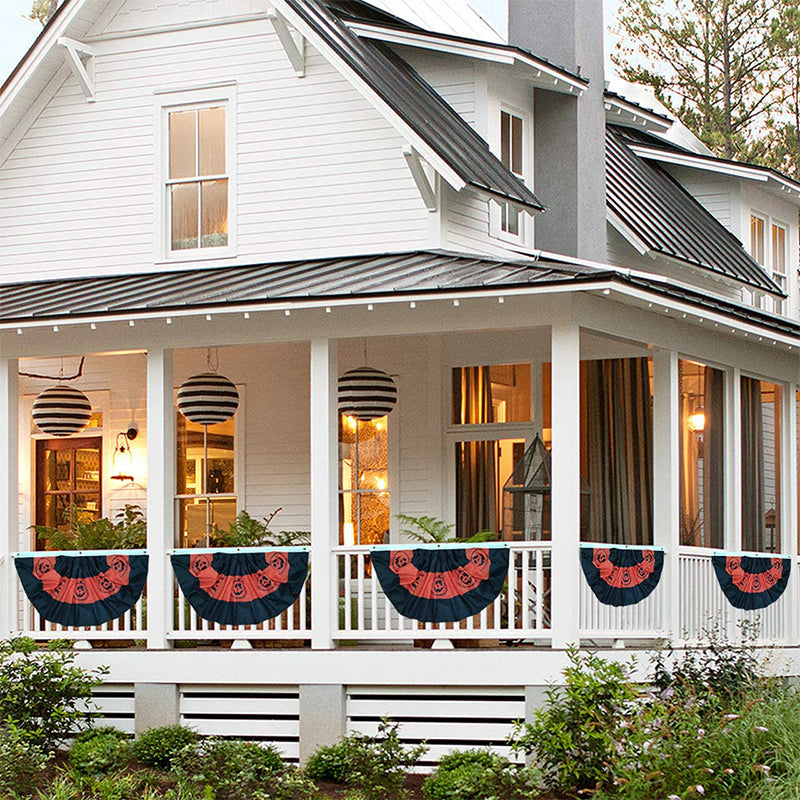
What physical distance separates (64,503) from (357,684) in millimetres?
5819

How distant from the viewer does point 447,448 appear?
53.3 feet

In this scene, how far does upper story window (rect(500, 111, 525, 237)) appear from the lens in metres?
16.2

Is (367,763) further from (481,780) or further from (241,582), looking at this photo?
(241,582)

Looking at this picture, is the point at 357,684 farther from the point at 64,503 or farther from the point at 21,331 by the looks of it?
the point at 64,503

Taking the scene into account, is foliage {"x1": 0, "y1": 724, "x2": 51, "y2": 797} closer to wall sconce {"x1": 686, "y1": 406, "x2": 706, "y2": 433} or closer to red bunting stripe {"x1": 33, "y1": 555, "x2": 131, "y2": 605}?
red bunting stripe {"x1": 33, "y1": 555, "x2": 131, "y2": 605}

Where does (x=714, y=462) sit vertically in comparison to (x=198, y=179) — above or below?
below

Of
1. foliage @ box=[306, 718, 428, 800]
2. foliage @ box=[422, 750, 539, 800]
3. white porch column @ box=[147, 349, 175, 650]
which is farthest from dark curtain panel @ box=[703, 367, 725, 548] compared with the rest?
white porch column @ box=[147, 349, 175, 650]

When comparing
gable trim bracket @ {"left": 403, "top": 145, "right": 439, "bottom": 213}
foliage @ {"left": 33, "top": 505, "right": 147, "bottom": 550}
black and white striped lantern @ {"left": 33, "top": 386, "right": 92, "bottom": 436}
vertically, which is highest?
gable trim bracket @ {"left": 403, "top": 145, "right": 439, "bottom": 213}

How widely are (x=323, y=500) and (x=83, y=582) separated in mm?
2516

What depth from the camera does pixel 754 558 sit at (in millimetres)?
15312

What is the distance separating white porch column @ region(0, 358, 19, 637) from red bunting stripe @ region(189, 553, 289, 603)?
207 centimetres

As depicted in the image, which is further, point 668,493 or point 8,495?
point 8,495

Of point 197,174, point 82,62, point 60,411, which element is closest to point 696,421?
point 197,174

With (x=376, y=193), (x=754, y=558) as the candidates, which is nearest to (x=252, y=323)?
(x=376, y=193)
